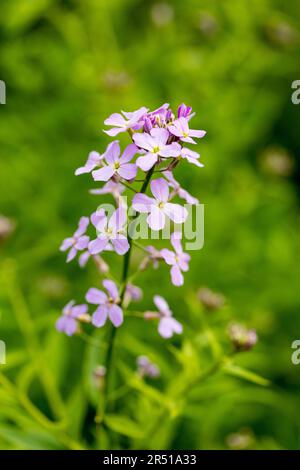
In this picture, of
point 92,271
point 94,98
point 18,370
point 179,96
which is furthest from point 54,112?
point 18,370

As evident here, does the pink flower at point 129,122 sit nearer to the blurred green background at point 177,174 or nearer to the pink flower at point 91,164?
the pink flower at point 91,164

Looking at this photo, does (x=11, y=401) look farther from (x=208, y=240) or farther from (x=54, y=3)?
(x=54, y=3)

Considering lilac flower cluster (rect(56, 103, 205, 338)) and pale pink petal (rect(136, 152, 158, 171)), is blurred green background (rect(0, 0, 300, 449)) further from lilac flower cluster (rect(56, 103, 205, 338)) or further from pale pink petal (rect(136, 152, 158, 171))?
pale pink petal (rect(136, 152, 158, 171))

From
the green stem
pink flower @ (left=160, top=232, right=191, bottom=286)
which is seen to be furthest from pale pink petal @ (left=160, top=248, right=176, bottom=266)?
the green stem

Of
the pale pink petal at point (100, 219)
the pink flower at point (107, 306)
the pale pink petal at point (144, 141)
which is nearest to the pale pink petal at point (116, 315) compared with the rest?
the pink flower at point (107, 306)

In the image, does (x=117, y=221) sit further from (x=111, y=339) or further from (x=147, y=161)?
(x=111, y=339)
